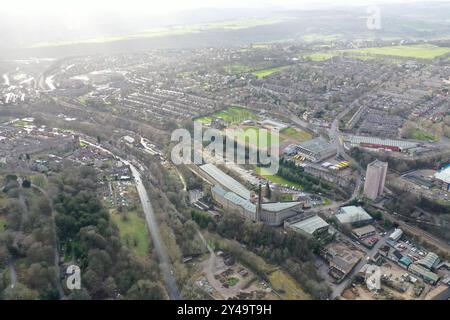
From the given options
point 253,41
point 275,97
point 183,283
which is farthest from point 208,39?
point 183,283

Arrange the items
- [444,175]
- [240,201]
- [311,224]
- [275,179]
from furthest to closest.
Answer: [275,179] < [444,175] < [240,201] < [311,224]

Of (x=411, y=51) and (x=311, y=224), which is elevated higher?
(x=411, y=51)

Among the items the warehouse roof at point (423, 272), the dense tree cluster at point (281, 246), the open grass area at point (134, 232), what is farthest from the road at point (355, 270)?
the open grass area at point (134, 232)

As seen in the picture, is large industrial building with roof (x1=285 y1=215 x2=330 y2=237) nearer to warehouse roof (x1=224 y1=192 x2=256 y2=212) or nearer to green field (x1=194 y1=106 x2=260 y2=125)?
warehouse roof (x1=224 y1=192 x2=256 y2=212)

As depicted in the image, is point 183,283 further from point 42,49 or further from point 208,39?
point 208,39

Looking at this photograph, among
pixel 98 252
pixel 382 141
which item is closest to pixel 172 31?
pixel 382 141

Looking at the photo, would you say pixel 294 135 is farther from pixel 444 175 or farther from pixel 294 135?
pixel 444 175

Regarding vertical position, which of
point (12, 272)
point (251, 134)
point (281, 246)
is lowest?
point (281, 246)

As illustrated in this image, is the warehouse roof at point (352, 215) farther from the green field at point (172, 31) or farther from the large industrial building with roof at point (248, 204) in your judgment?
the green field at point (172, 31)
